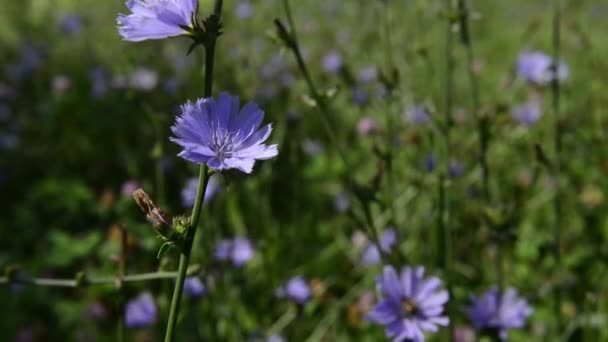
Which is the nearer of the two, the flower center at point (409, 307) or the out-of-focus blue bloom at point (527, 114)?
the flower center at point (409, 307)

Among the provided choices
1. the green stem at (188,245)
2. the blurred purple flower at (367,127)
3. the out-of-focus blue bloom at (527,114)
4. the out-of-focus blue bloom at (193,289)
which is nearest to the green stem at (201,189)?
the green stem at (188,245)

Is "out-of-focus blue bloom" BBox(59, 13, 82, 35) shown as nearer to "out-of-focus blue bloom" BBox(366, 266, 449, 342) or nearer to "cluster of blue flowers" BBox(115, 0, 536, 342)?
"cluster of blue flowers" BBox(115, 0, 536, 342)

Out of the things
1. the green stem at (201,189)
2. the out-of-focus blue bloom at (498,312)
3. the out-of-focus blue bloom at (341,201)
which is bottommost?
the out-of-focus blue bloom at (498,312)

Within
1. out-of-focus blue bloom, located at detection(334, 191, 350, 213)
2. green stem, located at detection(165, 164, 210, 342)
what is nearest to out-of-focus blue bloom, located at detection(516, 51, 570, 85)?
out-of-focus blue bloom, located at detection(334, 191, 350, 213)

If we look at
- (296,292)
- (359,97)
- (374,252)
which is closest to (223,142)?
(296,292)

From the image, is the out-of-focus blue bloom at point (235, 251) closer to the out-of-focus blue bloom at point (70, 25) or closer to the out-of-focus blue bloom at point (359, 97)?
the out-of-focus blue bloom at point (359, 97)
